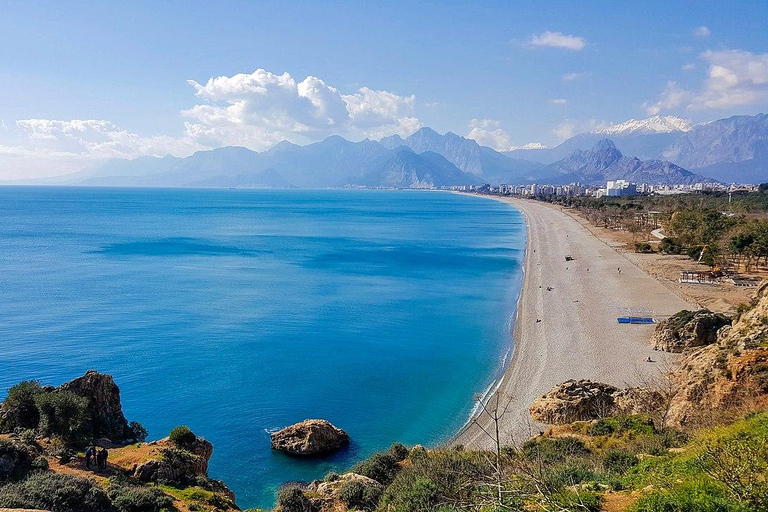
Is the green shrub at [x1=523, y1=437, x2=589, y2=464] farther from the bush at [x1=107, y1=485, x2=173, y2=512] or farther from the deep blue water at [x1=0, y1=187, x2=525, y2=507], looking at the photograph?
the bush at [x1=107, y1=485, x2=173, y2=512]

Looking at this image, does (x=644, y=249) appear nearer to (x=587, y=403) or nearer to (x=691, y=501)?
(x=587, y=403)

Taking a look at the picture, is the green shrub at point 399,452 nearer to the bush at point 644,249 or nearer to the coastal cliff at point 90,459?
the coastal cliff at point 90,459

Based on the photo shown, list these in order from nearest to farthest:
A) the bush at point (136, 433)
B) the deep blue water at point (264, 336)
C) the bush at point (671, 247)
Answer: the bush at point (136, 433) < the deep blue water at point (264, 336) < the bush at point (671, 247)

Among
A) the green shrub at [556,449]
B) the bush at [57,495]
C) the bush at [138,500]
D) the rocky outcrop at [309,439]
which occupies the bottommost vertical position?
the rocky outcrop at [309,439]

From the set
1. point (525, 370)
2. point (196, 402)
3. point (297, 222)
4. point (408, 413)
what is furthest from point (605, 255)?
point (297, 222)

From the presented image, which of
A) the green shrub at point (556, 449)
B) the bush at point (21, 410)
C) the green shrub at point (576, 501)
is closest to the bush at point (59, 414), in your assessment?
the bush at point (21, 410)

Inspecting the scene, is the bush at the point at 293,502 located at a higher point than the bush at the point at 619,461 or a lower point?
lower

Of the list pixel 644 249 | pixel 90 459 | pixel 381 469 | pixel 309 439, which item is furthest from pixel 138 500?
pixel 644 249

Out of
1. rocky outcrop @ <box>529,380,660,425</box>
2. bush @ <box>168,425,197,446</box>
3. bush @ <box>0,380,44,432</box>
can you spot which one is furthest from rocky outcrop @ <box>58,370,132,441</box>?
rocky outcrop @ <box>529,380,660,425</box>

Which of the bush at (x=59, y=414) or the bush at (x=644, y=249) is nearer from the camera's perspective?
the bush at (x=59, y=414)
